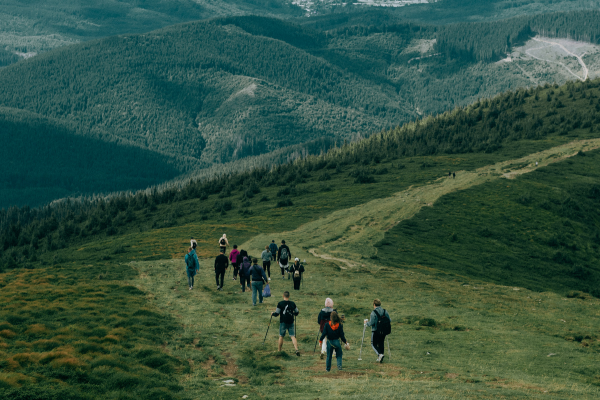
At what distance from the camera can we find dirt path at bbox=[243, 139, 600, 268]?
77062 mm

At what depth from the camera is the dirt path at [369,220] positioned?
7706 centimetres

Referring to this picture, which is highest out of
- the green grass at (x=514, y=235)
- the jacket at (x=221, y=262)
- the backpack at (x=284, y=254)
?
the jacket at (x=221, y=262)

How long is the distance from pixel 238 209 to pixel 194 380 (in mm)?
103056

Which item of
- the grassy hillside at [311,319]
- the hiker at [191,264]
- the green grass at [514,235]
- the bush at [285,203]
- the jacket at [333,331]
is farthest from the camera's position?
the bush at [285,203]

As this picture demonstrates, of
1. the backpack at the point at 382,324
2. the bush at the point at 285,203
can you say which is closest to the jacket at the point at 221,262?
the backpack at the point at 382,324

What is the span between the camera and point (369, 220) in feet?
311

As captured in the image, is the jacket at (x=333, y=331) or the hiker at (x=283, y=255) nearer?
the jacket at (x=333, y=331)

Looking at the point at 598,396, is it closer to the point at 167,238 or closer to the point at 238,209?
the point at 167,238

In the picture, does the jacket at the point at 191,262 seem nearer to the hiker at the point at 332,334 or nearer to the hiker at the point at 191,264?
the hiker at the point at 191,264

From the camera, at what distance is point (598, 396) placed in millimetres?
23469

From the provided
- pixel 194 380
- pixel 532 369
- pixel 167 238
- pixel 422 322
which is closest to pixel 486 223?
pixel 167 238

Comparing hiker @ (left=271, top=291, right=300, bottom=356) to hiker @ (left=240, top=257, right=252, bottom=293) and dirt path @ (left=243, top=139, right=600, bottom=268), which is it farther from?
dirt path @ (left=243, top=139, right=600, bottom=268)

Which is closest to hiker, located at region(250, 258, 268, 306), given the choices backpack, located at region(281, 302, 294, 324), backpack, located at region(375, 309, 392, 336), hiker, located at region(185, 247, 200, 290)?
hiker, located at region(185, 247, 200, 290)

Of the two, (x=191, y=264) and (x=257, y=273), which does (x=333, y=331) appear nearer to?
(x=257, y=273)
